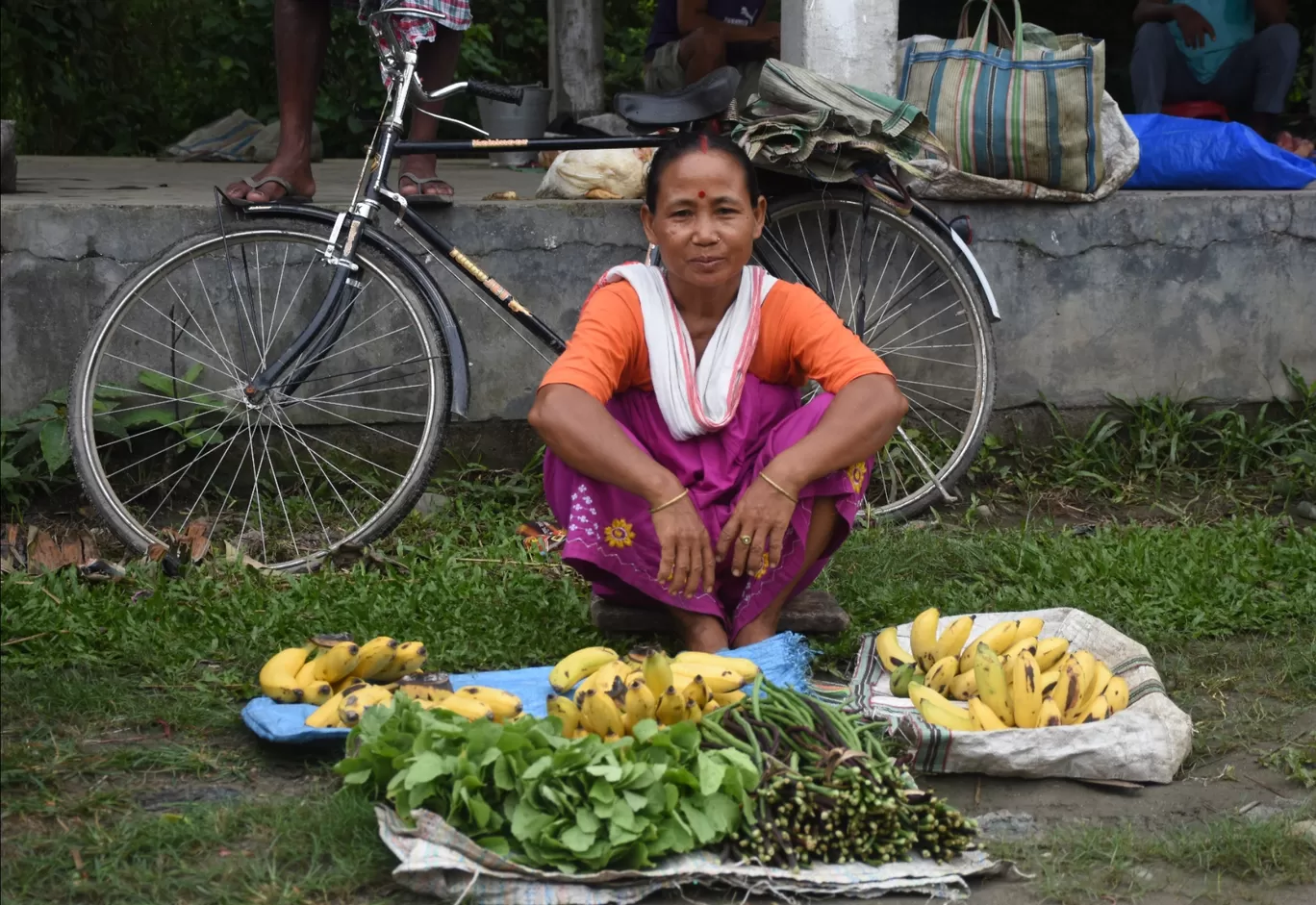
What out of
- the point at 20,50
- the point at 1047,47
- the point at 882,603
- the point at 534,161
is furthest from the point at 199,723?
the point at 20,50

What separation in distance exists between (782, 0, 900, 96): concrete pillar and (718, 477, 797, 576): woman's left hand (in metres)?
2.28

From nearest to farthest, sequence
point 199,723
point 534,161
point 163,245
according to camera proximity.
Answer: point 199,723, point 163,245, point 534,161

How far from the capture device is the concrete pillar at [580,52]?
27.0 ft

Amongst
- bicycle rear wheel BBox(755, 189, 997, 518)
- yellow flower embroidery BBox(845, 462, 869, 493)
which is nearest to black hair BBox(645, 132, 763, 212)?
yellow flower embroidery BBox(845, 462, 869, 493)

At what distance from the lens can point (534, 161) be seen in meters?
7.52

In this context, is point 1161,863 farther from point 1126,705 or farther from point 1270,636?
point 1270,636

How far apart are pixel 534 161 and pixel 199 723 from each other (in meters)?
4.77

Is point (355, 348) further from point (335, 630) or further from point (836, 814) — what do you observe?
point (836, 814)

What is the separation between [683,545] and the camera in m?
3.19

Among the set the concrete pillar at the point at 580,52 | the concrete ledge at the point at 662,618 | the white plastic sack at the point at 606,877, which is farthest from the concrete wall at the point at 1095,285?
the concrete pillar at the point at 580,52

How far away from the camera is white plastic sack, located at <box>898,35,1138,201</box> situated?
5035mm

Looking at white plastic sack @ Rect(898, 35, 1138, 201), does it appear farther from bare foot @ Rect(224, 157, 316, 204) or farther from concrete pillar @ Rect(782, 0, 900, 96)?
bare foot @ Rect(224, 157, 316, 204)

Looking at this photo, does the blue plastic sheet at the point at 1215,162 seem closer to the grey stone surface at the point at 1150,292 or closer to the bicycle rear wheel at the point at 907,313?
the grey stone surface at the point at 1150,292

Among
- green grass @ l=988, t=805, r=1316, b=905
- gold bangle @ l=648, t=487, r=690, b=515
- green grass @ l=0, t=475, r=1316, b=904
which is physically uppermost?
gold bangle @ l=648, t=487, r=690, b=515
